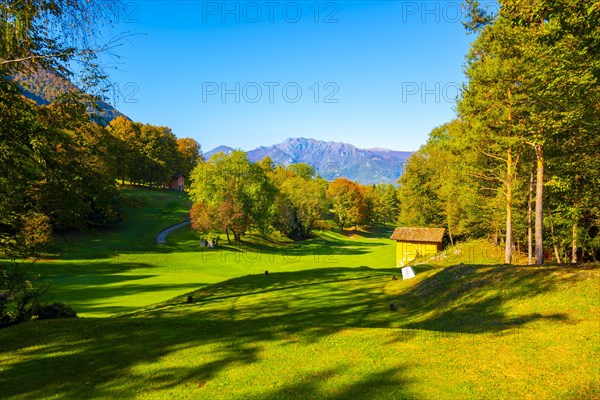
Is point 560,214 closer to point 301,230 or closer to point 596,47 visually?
point 596,47

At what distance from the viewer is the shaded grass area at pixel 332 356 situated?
21.9ft

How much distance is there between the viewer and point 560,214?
22844mm

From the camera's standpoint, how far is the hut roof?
1746 inches

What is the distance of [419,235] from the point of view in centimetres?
4503

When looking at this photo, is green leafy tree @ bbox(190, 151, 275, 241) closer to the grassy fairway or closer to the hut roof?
the grassy fairway

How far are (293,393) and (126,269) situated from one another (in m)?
34.7

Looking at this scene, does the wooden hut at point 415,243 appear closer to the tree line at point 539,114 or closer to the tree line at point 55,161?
the tree line at point 539,114

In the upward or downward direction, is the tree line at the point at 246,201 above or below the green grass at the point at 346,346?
above

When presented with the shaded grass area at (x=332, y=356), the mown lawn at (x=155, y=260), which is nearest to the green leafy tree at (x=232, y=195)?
the mown lawn at (x=155, y=260)

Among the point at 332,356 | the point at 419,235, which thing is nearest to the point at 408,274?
the point at 332,356

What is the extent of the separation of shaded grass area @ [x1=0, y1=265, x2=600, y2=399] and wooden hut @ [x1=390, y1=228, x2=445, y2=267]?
30.3m

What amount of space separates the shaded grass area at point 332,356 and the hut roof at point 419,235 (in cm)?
3013

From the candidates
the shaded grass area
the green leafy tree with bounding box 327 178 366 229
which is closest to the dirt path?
the green leafy tree with bounding box 327 178 366 229

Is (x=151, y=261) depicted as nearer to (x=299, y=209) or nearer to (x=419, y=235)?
(x=419, y=235)
